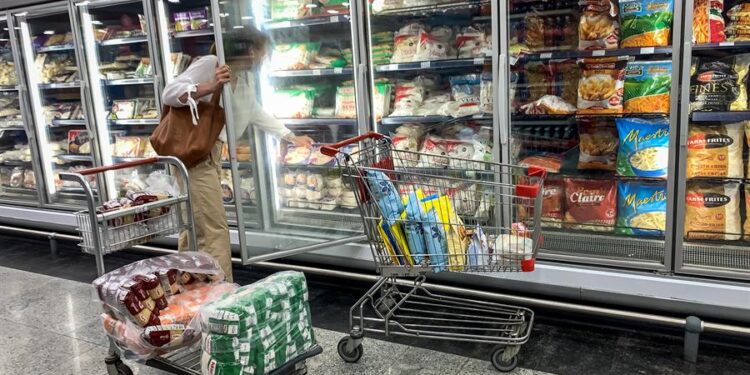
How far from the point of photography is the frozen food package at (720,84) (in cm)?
273

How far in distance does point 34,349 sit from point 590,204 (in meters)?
3.12

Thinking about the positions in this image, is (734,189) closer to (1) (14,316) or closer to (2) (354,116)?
(2) (354,116)


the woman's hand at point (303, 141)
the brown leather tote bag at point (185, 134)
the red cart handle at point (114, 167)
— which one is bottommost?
the woman's hand at point (303, 141)

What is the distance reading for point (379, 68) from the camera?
341 centimetres

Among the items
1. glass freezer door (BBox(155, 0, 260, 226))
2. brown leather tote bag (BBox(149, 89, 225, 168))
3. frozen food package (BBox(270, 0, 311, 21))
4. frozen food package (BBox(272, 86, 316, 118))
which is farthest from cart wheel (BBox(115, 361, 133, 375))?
frozen food package (BBox(270, 0, 311, 21))

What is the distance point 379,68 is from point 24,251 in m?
3.69

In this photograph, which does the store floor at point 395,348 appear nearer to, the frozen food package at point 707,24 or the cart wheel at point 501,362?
the cart wheel at point 501,362

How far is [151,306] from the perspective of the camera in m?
2.18

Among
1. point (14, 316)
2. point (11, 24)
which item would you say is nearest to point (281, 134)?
point (14, 316)

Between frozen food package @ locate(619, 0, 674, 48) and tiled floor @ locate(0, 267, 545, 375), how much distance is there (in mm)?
1721

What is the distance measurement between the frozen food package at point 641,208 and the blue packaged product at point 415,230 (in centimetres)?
131

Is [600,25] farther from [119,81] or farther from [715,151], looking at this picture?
[119,81]

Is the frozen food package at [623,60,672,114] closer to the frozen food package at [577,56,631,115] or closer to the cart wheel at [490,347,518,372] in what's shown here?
the frozen food package at [577,56,631,115]

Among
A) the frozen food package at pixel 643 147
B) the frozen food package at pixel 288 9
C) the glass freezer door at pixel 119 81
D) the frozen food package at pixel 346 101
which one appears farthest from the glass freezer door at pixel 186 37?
the frozen food package at pixel 643 147
